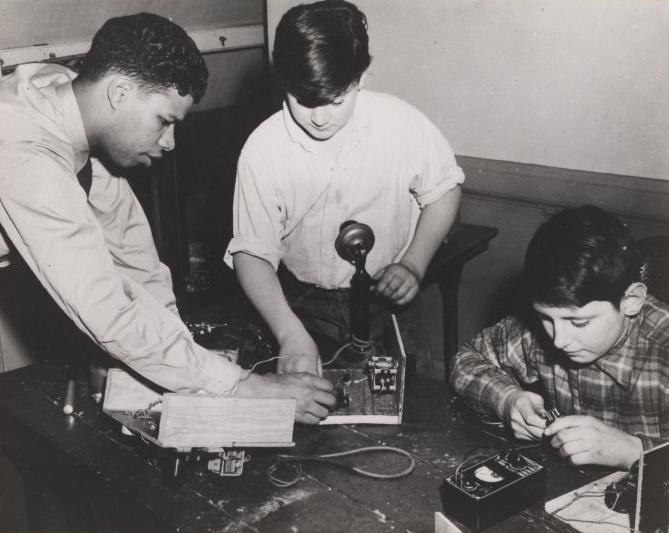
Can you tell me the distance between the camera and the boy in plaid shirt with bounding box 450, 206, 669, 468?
1589 millimetres

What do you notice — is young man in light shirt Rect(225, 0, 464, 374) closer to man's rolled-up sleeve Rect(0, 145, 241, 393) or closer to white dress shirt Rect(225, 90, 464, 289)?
white dress shirt Rect(225, 90, 464, 289)

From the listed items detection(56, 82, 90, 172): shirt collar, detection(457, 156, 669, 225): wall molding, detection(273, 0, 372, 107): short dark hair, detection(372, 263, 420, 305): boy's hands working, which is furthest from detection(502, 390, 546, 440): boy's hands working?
detection(457, 156, 669, 225): wall molding

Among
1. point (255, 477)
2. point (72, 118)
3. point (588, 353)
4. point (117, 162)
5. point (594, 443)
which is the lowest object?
point (255, 477)

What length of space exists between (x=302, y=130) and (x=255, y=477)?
1160 millimetres

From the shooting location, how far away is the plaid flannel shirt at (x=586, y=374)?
1.74m

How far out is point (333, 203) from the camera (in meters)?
2.34

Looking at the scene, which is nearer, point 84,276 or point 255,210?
point 84,276

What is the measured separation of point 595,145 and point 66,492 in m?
2.58

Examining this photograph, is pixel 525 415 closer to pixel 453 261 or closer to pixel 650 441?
pixel 650 441

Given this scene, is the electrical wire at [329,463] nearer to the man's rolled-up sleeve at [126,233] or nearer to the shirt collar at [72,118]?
the man's rolled-up sleeve at [126,233]

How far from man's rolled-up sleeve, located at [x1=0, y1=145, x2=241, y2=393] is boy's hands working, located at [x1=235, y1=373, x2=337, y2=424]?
0.18ft

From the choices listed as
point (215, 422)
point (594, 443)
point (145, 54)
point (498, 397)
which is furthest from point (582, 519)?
point (145, 54)

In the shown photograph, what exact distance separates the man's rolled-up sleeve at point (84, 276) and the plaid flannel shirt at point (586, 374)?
699 millimetres

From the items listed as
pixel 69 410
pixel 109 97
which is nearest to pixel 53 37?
pixel 109 97
